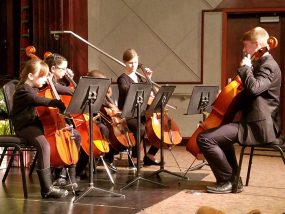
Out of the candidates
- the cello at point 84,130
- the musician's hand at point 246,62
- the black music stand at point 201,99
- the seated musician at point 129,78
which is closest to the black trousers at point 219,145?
the musician's hand at point 246,62

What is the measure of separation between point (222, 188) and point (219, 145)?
36 cm

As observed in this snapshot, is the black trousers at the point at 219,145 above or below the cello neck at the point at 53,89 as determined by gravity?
below

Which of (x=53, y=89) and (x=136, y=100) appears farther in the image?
(x=136, y=100)

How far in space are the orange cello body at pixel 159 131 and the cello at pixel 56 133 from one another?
1.26 m

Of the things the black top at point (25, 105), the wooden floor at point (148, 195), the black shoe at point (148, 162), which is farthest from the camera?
the black shoe at point (148, 162)

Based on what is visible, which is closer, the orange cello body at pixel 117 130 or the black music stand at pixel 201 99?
the black music stand at pixel 201 99

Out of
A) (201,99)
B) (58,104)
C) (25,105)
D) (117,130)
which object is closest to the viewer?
(58,104)

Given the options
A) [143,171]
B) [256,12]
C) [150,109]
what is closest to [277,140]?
[150,109]

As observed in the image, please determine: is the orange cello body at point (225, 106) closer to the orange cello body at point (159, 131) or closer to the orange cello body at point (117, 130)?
the orange cello body at point (159, 131)

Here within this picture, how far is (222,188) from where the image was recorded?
4449 millimetres

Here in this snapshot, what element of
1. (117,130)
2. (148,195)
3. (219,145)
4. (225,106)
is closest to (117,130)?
(117,130)

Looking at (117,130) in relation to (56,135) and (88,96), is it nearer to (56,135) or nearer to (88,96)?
(56,135)

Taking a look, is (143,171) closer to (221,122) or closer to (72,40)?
(221,122)

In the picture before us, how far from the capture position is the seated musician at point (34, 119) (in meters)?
4.18
